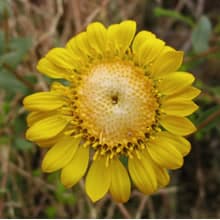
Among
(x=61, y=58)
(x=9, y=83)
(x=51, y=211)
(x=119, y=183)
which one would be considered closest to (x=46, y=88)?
(x=9, y=83)

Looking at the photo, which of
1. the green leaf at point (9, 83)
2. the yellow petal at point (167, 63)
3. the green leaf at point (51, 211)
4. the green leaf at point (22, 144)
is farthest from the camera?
the green leaf at point (51, 211)

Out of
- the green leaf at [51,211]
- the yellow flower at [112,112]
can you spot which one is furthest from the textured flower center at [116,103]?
the green leaf at [51,211]

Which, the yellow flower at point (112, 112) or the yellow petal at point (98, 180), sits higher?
the yellow flower at point (112, 112)

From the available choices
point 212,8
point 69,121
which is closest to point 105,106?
point 69,121

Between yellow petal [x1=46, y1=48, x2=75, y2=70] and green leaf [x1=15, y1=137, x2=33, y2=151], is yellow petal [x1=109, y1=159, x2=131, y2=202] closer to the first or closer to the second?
yellow petal [x1=46, y1=48, x2=75, y2=70]

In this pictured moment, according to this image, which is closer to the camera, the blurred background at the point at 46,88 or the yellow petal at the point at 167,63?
the yellow petal at the point at 167,63

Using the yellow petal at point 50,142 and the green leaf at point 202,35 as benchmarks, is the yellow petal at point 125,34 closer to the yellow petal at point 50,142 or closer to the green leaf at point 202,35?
the yellow petal at point 50,142
